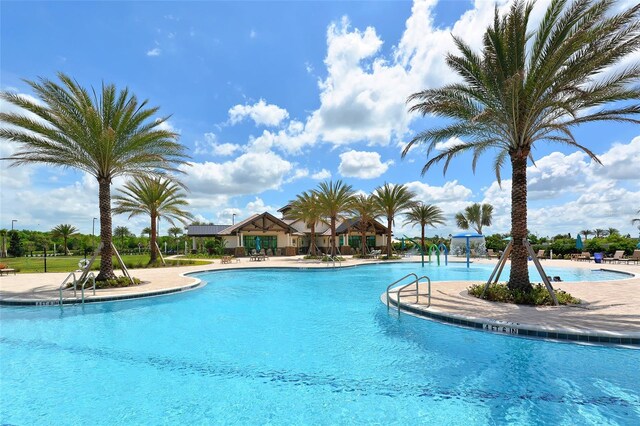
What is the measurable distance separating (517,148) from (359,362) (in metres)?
8.82

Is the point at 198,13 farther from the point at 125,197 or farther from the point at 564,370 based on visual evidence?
the point at 125,197

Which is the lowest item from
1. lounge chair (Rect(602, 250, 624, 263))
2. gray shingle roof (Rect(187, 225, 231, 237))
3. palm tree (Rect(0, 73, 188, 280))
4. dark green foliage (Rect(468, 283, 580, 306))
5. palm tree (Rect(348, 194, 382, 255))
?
lounge chair (Rect(602, 250, 624, 263))

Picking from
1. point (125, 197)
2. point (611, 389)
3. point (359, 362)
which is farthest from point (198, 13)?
point (125, 197)

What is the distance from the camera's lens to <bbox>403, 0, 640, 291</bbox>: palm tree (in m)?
9.11

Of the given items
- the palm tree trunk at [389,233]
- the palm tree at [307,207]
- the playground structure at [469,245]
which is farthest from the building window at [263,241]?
the playground structure at [469,245]

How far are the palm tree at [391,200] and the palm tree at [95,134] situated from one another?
21.3 metres

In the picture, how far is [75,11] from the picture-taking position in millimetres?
11430

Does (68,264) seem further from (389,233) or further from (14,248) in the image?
(14,248)

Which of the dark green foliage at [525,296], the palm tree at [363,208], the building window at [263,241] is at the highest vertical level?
the palm tree at [363,208]

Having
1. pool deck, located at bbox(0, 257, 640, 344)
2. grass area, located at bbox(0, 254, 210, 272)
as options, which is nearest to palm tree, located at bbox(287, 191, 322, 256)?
grass area, located at bbox(0, 254, 210, 272)

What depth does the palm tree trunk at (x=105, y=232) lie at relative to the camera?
14.9 meters

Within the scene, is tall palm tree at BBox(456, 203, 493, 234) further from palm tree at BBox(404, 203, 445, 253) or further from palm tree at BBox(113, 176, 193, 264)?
palm tree at BBox(113, 176, 193, 264)

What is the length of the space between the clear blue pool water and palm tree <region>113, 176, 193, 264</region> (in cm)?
1682

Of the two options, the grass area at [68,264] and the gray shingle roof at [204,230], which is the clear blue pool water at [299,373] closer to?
the grass area at [68,264]
